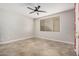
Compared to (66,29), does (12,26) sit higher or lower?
higher

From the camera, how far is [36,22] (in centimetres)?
684

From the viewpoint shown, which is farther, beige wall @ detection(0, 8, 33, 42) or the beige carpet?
beige wall @ detection(0, 8, 33, 42)

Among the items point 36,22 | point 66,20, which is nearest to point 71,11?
point 66,20

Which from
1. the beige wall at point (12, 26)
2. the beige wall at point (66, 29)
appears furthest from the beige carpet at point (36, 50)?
the beige wall at point (12, 26)

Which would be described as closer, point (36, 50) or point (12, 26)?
point (36, 50)

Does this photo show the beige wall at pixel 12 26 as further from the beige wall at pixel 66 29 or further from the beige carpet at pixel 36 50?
the beige wall at pixel 66 29

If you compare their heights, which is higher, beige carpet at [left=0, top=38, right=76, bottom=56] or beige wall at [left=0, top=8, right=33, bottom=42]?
beige wall at [left=0, top=8, right=33, bottom=42]

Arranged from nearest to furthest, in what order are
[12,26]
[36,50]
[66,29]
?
[36,50]
[66,29]
[12,26]

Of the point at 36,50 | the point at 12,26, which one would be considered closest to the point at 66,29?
the point at 36,50

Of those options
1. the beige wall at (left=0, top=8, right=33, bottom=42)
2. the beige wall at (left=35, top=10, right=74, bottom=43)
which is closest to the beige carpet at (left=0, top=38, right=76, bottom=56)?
the beige wall at (left=35, top=10, right=74, bottom=43)

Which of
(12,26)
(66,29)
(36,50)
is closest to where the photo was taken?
(36,50)

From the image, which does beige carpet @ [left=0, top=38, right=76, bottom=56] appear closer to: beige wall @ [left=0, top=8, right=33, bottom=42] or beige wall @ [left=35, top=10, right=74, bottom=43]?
beige wall @ [left=35, top=10, right=74, bottom=43]

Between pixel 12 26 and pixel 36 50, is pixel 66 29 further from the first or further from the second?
pixel 12 26

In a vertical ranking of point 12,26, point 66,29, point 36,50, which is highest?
point 12,26
